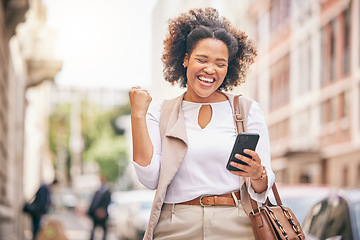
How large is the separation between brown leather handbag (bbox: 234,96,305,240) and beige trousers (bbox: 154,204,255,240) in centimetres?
6

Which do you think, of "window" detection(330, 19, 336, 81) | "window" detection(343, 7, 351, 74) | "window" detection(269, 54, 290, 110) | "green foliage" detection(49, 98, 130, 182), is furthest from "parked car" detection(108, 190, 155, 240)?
"green foliage" detection(49, 98, 130, 182)

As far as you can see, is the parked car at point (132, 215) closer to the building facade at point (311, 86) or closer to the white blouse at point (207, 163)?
the white blouse at point (207, 163)

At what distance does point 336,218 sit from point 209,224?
10.7ft

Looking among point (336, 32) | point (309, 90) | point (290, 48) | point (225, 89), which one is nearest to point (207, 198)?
point (225, 89)

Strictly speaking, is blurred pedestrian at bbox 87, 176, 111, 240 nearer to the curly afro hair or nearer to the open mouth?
the curly afro hair

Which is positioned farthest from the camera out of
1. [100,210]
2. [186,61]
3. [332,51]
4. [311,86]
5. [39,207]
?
[311,86]

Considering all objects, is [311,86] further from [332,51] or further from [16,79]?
[16,79]

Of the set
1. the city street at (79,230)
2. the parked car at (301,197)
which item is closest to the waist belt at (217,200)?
the parked car at (301,197)

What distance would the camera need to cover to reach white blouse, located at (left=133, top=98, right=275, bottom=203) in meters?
3.05

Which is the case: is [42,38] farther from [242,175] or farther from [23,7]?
[242,175]

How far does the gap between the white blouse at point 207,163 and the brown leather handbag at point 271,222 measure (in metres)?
0.04

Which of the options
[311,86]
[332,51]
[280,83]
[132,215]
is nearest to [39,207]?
[132,215]

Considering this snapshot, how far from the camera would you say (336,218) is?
6.04m

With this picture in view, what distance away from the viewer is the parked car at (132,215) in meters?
15.4
